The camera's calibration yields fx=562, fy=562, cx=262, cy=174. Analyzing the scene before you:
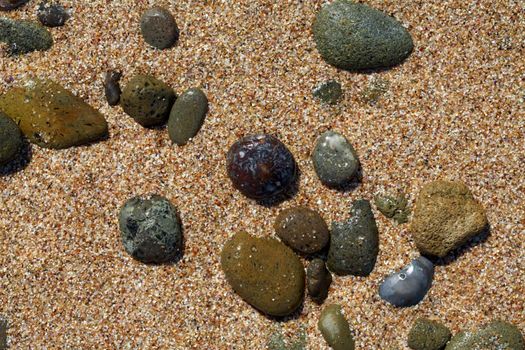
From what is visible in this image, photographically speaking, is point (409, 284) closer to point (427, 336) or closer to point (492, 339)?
point (427, 336)

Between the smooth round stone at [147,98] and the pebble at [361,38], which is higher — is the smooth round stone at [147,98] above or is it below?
below

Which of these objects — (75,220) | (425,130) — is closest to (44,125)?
(75,220)

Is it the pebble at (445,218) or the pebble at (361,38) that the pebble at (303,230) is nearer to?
the pebble at (445,218)

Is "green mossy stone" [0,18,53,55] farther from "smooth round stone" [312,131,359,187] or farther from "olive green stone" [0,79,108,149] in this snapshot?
"smooth round stone" [312,131,359,187]

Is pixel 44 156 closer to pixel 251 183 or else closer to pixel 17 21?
pixel 17 21

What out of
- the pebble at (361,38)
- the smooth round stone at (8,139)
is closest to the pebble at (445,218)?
the pebble at (361,38)

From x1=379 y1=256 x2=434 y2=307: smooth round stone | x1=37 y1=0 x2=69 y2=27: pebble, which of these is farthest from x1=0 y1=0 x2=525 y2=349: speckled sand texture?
x1=37 y1=0 x2=69 y2=27: pebble

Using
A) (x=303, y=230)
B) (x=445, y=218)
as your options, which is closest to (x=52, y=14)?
(x=303, y=230)
